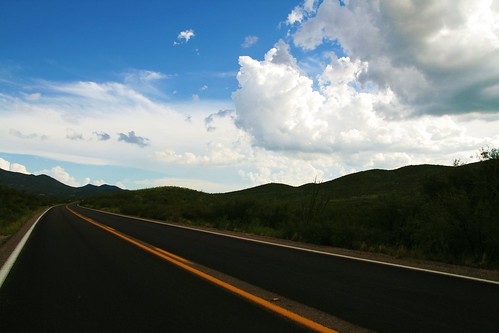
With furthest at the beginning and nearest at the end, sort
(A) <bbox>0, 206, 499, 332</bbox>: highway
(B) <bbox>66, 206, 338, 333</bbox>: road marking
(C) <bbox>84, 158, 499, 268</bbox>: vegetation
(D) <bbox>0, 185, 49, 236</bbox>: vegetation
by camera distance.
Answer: (D) <bbox>0, 185, 49, 236</bbox>: vegetation < (C) <bbox>84, 158, 499, 268</bbox>: vegetation < (A) <bbox>0, 206, 499, 332</bbox>: highway < (B) <bbox>66, 206, 338, 333</bbox>: road marking

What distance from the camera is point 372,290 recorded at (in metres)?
6.38

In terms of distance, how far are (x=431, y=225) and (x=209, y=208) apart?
19.1 m

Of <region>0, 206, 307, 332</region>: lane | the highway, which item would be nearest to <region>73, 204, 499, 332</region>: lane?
the highway

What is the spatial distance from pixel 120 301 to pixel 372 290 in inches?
157

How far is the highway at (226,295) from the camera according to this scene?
480cm

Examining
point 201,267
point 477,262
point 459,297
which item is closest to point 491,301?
point 459,297

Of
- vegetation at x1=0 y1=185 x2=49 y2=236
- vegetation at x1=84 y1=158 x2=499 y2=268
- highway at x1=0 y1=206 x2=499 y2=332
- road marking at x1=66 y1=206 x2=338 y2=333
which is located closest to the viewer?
road marking at x1=66 y1=206 x2=338 y2=333

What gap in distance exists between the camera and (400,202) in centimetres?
1538

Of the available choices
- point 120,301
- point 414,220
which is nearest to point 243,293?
point 120,301

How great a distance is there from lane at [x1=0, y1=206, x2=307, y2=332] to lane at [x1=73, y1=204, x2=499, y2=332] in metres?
0.98

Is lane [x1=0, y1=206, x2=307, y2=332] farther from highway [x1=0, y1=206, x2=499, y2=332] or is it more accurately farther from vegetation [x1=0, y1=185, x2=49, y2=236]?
vegetation [x1=0, y1=185, x2=49, y2=236]

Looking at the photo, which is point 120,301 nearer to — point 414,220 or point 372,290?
point 372,290

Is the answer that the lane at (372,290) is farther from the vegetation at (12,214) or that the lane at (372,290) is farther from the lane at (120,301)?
the vegetation at (12,214)

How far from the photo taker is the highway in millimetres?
4797
